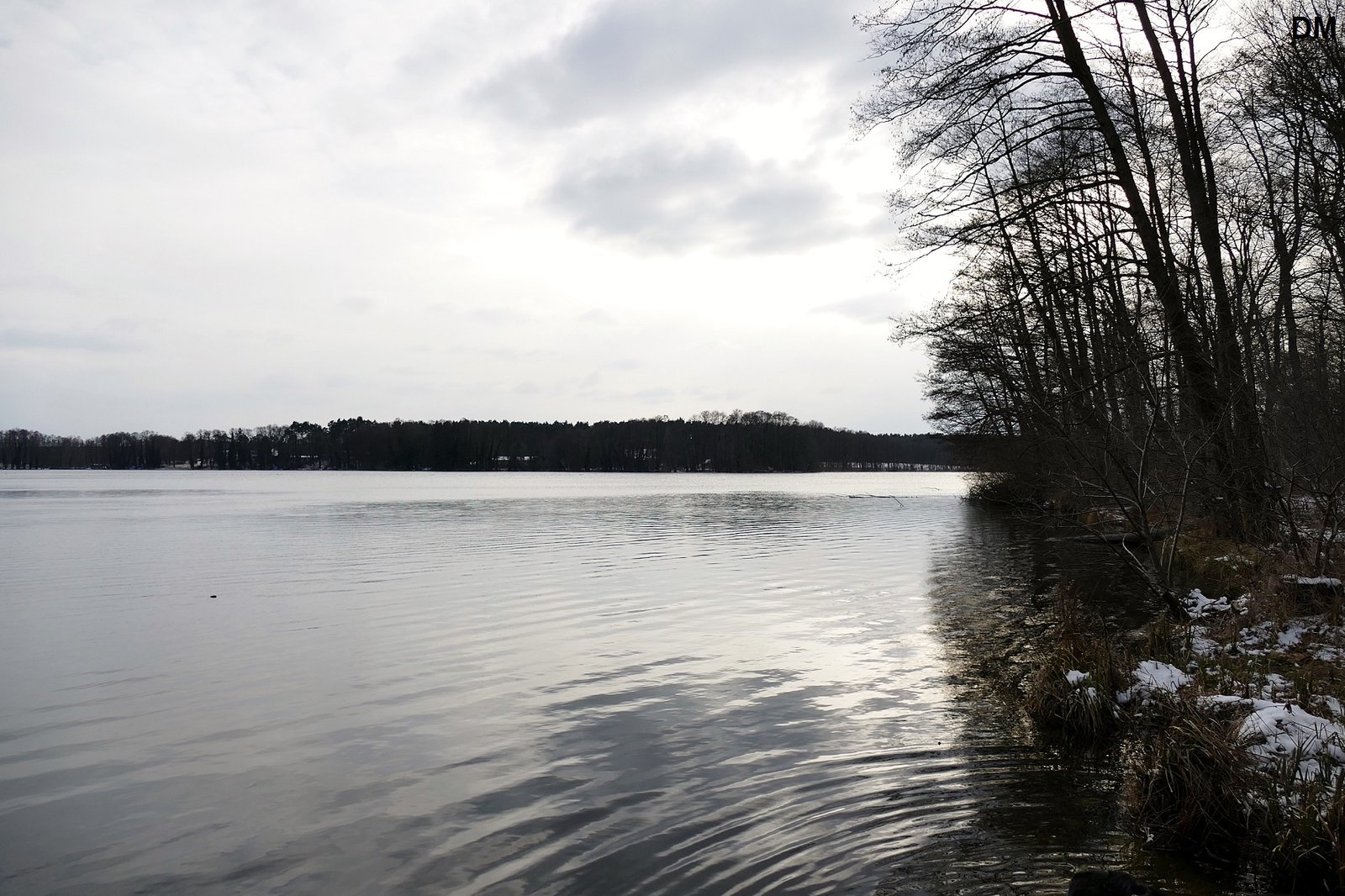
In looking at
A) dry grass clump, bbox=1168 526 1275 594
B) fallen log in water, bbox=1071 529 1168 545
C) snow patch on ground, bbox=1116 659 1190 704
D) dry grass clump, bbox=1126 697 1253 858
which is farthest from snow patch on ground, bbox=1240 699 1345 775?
dry grass clump, bbox=1168 526 1275 594

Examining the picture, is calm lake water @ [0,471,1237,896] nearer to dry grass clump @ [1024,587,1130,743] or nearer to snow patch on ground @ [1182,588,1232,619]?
dry grass clump @ [1024,587,1130,743]

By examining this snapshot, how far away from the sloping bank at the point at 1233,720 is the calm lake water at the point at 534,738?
0.49m

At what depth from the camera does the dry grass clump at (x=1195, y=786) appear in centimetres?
615

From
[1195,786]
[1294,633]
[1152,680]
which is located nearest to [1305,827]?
[1195,786]

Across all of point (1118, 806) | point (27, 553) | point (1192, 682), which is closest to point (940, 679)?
point (1192, 682)

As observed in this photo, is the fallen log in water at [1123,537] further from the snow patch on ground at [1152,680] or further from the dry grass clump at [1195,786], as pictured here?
the dry grass clump at [1195,786]

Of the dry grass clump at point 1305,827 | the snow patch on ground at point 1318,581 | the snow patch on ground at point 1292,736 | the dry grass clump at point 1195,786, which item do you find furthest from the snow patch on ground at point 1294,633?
the dry grass clump at point 1305,827

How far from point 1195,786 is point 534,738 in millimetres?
6176

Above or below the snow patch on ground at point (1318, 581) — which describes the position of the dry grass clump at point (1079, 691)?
below

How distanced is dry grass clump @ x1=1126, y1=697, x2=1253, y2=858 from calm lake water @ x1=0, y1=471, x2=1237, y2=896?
321mm

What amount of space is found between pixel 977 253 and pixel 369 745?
13.2m

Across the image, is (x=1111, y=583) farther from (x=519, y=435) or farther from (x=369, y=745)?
(x=519, y=435)

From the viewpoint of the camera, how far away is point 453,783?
8.02m

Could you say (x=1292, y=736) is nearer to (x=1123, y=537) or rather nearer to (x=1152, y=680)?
(x=1152, y=680)
